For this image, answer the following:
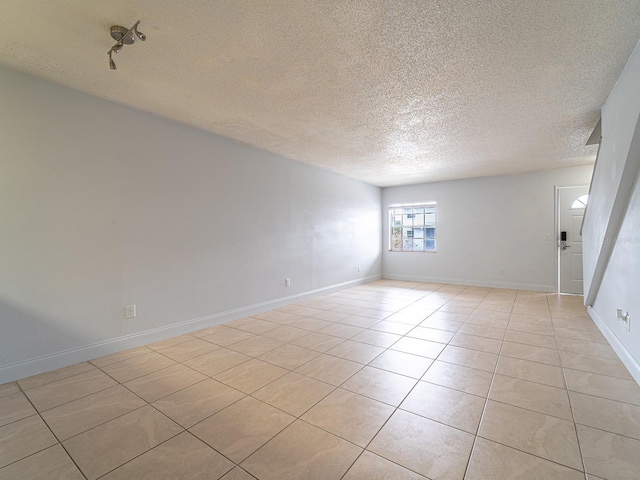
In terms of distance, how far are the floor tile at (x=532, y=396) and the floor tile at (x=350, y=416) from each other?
2.72ft

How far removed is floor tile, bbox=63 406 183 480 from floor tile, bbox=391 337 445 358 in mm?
2001

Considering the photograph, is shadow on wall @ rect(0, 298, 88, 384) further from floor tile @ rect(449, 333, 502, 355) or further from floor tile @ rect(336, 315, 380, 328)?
floor tile @ rect(449, 333, 502, 355)

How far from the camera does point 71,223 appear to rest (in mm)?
2529

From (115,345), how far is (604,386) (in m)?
4.09

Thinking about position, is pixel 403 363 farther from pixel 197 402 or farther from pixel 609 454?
pixel 197 402

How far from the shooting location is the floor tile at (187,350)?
270cm

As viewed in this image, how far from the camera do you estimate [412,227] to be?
7.24m

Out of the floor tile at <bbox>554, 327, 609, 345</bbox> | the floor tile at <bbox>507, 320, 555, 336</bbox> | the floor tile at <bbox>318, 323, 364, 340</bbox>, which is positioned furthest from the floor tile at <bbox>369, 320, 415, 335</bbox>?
the floor tile at <bbox>554, 327, 609, 345</bbox>

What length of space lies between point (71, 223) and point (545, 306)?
6.10 metres

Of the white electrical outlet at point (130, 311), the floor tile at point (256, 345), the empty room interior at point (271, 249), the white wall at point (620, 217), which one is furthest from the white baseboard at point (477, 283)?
the white electrical outlet at point (130, 311)

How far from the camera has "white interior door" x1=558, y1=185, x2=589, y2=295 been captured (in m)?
5.22

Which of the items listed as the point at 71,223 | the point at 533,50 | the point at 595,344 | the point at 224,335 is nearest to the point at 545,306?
the point at 595,344

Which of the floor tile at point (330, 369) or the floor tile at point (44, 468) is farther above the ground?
the floor tile at point (330, 369)

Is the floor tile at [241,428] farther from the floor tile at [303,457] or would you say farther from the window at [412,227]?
the window at [412,227]
